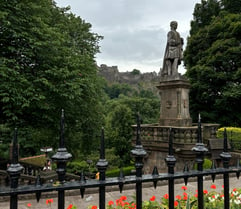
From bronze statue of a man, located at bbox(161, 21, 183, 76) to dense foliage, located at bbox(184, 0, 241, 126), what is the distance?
731 cm

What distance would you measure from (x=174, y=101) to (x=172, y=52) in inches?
111

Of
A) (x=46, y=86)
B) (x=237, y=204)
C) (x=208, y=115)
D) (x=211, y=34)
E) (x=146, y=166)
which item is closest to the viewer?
(x=237, y=204)

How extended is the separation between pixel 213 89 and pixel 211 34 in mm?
5639

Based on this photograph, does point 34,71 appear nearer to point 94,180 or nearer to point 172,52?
point 172,52

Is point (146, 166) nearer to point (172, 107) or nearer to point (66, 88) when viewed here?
point (172, 107)

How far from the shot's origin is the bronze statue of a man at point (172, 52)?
11.1 meters

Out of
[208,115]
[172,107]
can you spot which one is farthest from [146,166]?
[208,115]

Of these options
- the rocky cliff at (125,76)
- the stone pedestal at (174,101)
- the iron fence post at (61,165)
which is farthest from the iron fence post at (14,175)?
the rocky cliff at (125,76)

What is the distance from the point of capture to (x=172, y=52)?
36.8 feet

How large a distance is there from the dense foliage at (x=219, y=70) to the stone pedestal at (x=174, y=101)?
7379mm

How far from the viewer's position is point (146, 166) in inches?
412

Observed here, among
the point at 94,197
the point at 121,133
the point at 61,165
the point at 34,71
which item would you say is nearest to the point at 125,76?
the point at 121,133

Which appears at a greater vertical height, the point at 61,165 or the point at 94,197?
the point at 61,165

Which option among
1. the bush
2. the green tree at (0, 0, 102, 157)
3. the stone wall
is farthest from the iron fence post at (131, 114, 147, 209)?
the bush
